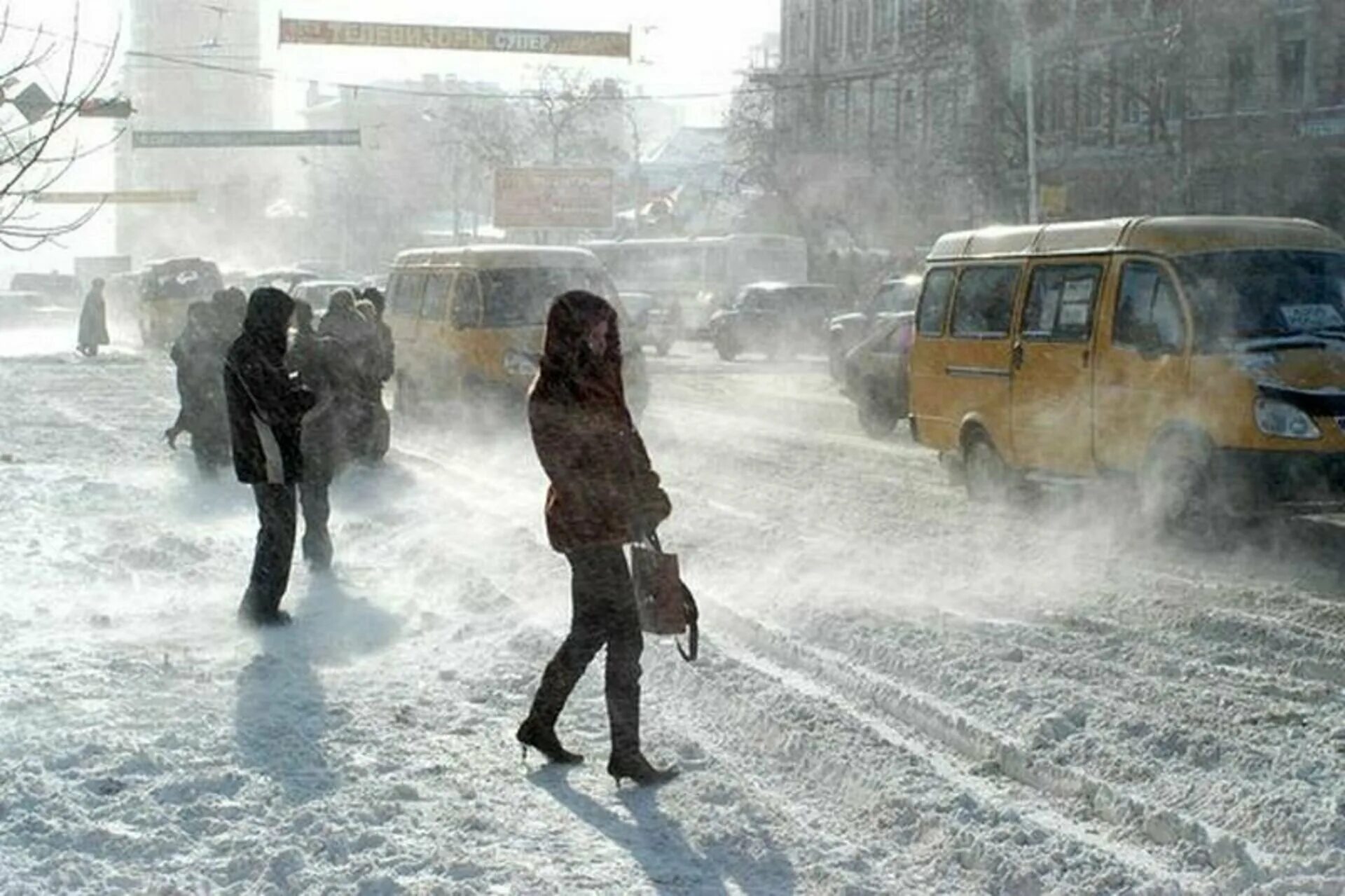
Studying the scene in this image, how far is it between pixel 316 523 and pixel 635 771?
5.16 m

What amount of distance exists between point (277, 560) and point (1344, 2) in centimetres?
3773

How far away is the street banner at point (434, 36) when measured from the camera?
29.7 metres

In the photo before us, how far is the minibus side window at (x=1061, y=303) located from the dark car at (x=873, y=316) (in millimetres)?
8485

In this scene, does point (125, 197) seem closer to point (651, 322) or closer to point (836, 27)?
point (651, 322)

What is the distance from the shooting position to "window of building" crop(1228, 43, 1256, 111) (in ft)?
146

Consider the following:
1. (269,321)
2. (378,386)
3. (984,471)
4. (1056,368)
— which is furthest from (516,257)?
(269,321)

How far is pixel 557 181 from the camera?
66375mm

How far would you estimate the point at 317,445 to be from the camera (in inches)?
446

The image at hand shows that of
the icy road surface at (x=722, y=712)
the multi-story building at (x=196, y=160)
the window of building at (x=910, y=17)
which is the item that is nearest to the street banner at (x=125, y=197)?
the window of building at (x=910, y=17)

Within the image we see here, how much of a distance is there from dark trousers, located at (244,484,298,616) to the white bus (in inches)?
1591

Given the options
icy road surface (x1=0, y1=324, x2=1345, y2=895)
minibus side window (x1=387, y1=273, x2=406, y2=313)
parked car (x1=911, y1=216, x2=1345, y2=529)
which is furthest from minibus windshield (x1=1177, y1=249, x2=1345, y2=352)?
minibus side window (x1=387, y1=273, x2=406, y2=313)

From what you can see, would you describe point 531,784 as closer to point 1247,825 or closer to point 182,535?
point 1247,825

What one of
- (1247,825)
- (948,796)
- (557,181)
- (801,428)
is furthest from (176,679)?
(557,181)

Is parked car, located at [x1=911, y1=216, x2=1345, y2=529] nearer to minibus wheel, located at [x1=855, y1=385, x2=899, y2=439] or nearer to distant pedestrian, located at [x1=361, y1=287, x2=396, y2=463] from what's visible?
distant pedestrian, located at [x1=361, y1=287, x2=396, y2=463]
